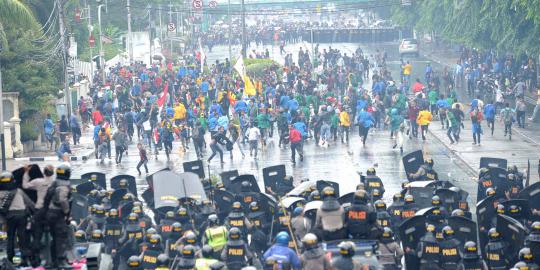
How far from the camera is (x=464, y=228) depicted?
20.3 meters

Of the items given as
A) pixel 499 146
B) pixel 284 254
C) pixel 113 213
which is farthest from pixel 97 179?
pixel 499 146

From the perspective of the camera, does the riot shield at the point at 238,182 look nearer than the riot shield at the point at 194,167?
Yes

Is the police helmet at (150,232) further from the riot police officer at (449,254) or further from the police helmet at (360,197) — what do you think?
the riot police officer at (449,254)

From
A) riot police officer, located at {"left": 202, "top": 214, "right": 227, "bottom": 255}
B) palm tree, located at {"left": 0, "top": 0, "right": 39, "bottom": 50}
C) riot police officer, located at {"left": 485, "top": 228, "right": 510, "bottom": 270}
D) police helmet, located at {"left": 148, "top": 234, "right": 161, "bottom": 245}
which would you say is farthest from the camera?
palm tree, located at {"left": 0, "top": 0, "right": 39, "bottom": 50}

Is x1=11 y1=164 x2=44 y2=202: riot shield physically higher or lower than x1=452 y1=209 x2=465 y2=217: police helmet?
higher

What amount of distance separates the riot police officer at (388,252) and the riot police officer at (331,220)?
102 centimetres

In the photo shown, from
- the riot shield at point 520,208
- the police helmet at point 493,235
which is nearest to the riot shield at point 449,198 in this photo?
the riot shield at point 520,208

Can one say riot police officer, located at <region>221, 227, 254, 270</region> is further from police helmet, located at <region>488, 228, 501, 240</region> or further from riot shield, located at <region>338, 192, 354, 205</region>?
police helmet, located at <region>488, 228, 501, 240</region>

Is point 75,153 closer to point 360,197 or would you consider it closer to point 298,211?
point 298,211

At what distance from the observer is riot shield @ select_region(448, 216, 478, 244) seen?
798 inches

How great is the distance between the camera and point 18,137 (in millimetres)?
39812

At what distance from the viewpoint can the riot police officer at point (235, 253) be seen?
18.6 meters

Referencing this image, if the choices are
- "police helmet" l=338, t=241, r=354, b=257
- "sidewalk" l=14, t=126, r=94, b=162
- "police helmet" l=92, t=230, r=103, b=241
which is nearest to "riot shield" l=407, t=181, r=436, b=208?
"police helmet" l=92, t=230, r=103, b=241

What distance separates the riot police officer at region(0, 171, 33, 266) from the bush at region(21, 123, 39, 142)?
25845 millimetres
